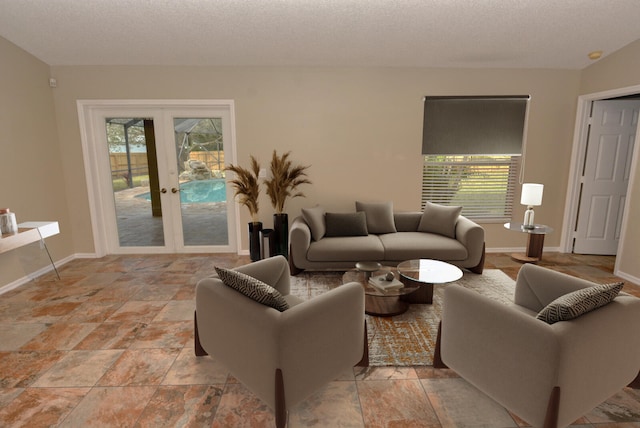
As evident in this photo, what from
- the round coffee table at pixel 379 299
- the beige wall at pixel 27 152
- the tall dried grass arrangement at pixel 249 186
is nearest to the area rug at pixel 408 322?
the round coffee table at pixel 379 299

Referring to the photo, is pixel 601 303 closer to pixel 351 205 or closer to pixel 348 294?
pixel 348 294

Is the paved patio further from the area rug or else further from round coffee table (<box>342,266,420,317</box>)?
round coffee table (<box>342,266,420,317</box>)

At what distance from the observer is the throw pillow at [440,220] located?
4773mm

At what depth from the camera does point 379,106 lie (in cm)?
515

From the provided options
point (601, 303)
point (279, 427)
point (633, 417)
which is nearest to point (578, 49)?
point (601, 303)

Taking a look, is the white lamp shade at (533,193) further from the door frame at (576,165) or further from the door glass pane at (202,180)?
the door glass pane at (202,180)

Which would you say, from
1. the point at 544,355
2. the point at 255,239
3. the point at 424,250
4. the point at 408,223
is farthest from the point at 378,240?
the point at 544,355

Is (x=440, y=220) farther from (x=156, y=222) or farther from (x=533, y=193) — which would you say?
(x=156, y=222)

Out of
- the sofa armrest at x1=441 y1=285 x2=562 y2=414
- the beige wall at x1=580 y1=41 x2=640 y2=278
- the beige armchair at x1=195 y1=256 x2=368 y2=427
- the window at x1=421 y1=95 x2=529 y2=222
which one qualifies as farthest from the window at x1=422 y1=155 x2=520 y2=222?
the beige armchair at x1=195 y1=256 x2=368 y2=427

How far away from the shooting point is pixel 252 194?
16.4 ft

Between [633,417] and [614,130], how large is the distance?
4515mm

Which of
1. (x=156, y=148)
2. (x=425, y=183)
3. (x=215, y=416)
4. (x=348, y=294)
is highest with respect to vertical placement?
(x=156, y=148)

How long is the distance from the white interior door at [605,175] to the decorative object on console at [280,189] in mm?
4281

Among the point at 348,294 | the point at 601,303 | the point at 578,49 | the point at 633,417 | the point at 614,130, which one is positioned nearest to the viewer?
the point at 601,303
